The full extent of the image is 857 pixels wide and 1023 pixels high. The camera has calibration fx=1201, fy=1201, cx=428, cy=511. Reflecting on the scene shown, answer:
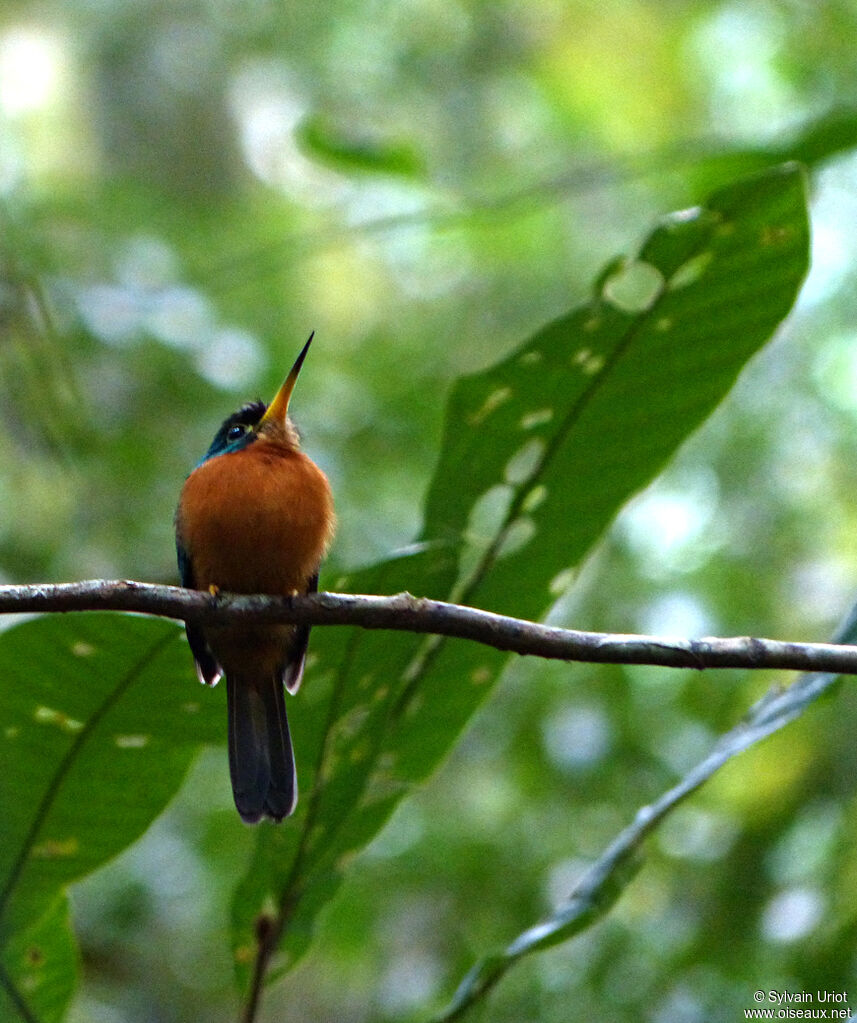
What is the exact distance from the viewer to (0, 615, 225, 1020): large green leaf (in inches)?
74.7

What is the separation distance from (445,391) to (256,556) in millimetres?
2199

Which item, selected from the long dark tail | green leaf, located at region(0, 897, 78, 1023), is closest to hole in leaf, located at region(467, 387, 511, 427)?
the long dark tail

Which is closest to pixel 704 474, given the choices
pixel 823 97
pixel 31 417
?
pixel 823 97

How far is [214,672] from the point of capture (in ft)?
8.70

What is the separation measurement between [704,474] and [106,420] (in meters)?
2.54

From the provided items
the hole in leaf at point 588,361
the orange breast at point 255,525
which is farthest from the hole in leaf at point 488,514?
the orange breast at point 255,525

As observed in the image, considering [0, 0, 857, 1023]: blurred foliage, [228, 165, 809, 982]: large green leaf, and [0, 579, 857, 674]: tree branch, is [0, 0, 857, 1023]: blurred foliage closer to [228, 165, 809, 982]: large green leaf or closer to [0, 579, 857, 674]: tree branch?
[228, 165, 809, 982]: large green leaf

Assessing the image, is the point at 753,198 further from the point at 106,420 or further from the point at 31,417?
the point at 106,420

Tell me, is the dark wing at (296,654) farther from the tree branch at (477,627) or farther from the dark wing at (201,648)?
the tree branch at (477,627)

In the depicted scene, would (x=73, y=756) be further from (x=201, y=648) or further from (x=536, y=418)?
(x=536, y=418)

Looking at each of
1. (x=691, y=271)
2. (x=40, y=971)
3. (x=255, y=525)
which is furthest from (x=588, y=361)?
(x=40, y=971)

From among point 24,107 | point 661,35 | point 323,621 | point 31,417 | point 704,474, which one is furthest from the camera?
point 24,107

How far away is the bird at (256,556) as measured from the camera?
253cm

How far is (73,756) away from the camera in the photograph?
2.00 metres
